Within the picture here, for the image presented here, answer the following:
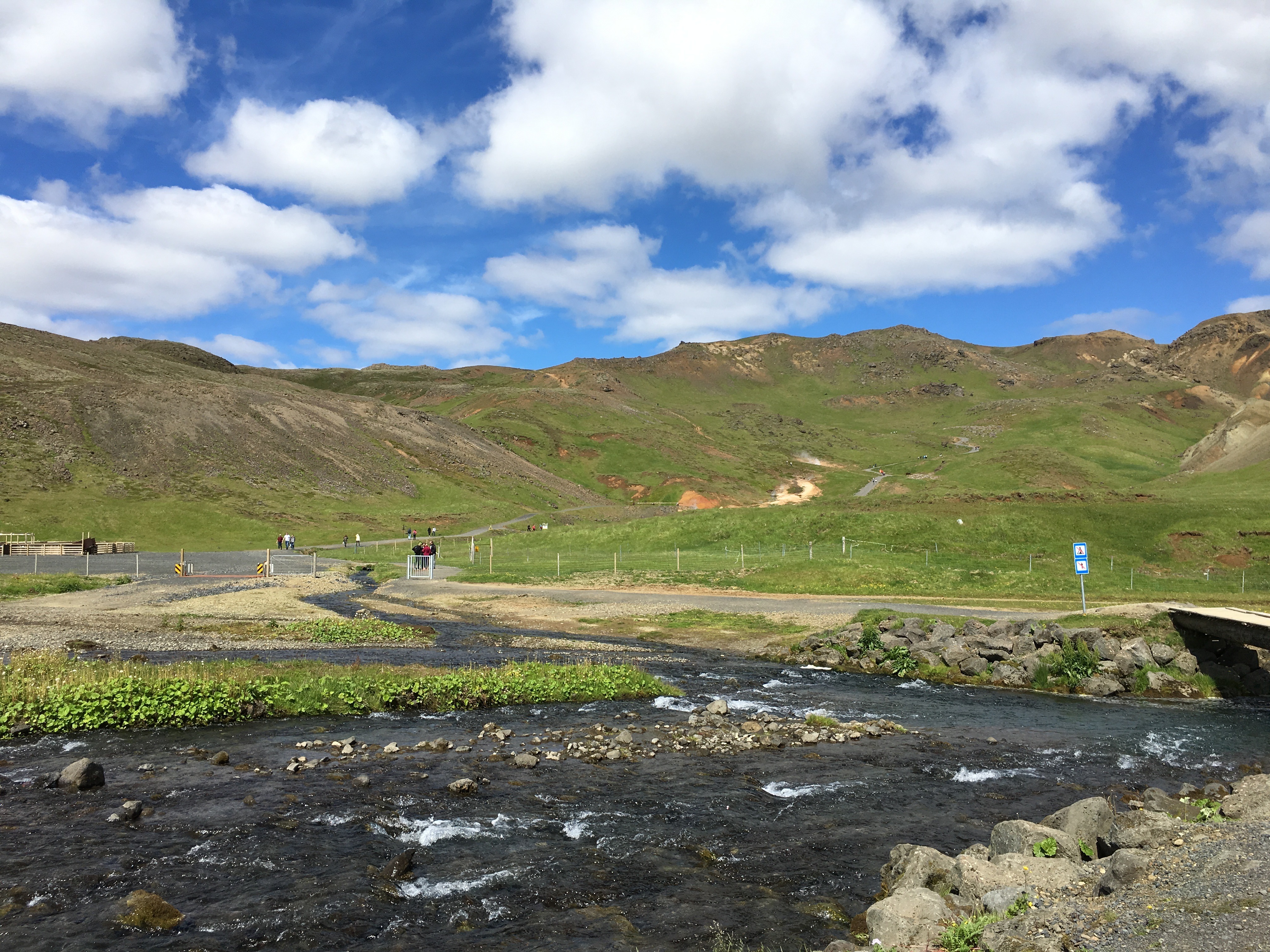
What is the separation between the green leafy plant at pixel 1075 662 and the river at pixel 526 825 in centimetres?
425

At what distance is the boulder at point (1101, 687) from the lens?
27.4 meters

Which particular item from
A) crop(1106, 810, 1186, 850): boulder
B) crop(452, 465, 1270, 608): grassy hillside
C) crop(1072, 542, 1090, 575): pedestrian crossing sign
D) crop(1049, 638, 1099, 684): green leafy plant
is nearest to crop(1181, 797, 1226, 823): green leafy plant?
crop(1106, 810, 1186, 850): boulder

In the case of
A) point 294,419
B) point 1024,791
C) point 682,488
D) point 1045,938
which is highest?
point 294,419

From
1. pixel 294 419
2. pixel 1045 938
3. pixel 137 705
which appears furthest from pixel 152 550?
pixel 1045 938

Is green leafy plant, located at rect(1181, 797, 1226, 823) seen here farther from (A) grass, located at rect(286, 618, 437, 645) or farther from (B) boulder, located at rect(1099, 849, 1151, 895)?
(A) grass, located at rect(286, 618, 437, 645)

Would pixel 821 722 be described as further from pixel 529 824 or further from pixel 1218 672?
pixel 1218 672

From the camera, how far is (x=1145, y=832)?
11.1 meters

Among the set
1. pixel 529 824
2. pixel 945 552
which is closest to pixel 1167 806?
pixel 529 824

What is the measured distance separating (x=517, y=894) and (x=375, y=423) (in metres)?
172

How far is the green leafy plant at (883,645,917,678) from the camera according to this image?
31.1 m

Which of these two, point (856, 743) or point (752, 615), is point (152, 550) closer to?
point (752, 615)

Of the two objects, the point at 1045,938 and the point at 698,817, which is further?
the point at 698,817

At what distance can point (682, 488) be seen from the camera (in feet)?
539

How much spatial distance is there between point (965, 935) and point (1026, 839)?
12.3ft
